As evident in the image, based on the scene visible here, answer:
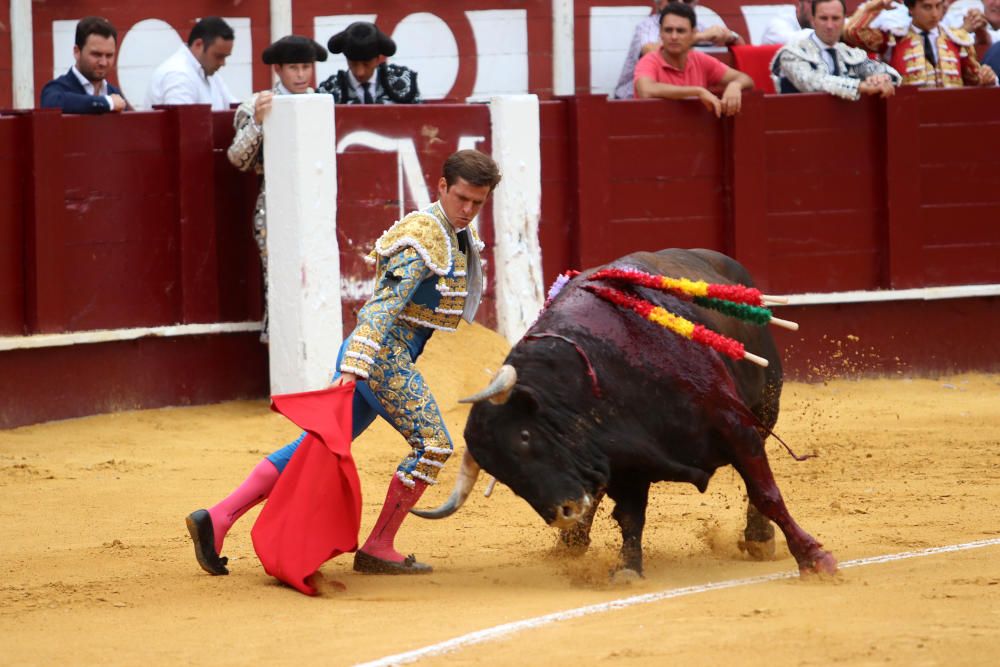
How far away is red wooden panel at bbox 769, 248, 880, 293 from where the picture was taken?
8.62 metres

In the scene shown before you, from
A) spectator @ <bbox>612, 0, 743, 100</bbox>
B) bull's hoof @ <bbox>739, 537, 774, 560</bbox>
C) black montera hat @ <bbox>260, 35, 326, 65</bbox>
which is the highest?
spectator @ <bbox>612, 0, 743, 100</bbox>

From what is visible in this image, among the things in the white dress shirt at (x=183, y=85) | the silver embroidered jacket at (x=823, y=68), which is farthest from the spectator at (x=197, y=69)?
the silver embroidered jacket at (x=823, y=68)

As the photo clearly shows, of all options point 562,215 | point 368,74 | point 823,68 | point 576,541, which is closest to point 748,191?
point 823,68

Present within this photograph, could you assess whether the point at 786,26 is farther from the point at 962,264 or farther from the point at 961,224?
the point at 962,264

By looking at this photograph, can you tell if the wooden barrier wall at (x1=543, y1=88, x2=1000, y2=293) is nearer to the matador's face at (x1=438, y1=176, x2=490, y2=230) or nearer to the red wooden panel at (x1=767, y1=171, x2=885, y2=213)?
the red wooden panel at (x1=767, y1=171, x2=885, y2=213)

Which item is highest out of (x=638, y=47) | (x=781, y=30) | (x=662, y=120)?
(x=781, y=30)

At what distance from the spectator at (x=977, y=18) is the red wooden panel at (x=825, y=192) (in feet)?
4.37

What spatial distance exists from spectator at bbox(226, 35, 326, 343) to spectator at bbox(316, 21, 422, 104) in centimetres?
18

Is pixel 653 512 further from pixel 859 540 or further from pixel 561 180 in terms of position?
pixel 561 180

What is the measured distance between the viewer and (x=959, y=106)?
8805mm

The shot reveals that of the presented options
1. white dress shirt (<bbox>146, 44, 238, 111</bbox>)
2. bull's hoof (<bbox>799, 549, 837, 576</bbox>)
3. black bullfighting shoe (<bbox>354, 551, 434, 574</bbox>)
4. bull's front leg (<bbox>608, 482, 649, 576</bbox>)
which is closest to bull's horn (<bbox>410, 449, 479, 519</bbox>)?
black bullfighting shoe (<bbox>354, 551, 434, 574</bbox>)

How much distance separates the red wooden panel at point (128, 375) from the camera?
7145 mm

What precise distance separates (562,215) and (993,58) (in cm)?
271

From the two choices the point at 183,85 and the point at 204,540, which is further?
the point at 183,85
